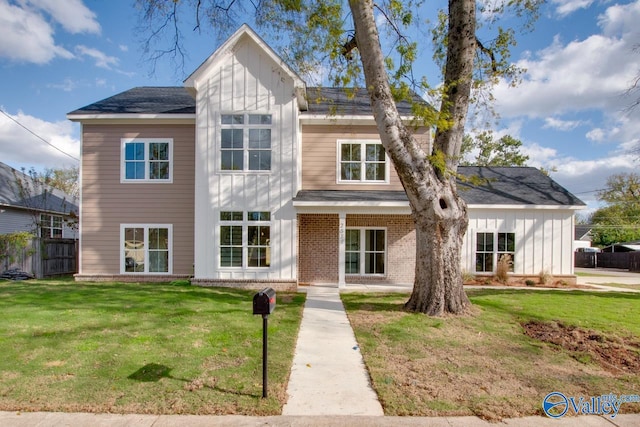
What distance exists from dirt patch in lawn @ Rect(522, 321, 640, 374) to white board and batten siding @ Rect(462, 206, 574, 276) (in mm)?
7046

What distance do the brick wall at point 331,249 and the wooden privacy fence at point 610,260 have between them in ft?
75.2

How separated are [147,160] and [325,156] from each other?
625 cm

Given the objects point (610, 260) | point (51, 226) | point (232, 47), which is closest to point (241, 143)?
point (232, 47)

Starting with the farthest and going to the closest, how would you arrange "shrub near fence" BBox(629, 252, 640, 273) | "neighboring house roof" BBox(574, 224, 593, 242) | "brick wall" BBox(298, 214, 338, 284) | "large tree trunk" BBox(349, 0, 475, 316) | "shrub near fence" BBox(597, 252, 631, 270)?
"neighboring house roof" BBox(574, 224, 593, 242)
"shrub near fence" BBox(597, 252, 631, 270)
"shrub near fence" BBox(629, 252, 640, 273)
"brick wall" BBox(298, 214, 338, 284)
"large tree trunk" BBox(349, 0, 475, 316)

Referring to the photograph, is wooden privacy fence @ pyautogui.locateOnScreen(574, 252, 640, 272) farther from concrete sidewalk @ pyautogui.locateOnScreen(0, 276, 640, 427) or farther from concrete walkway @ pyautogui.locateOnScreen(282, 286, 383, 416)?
concrete sidewalk @ pyautogui.locateOnScreen(0, 276, 640, 427)

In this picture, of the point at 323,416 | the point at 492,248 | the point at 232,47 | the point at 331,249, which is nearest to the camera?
the point at 323,416

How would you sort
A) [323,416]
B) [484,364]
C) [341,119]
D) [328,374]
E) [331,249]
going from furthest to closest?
[331,249] → [341,119] → [484,364] → [328,374] → [323,416]

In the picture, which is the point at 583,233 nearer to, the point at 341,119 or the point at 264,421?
the point at 341,119

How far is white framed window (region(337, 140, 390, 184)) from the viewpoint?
13.5 m

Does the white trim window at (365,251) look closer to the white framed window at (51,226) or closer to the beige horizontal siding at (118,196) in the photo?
the beige horizontal siding at (118,196)

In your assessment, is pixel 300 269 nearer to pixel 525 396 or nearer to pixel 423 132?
pixel 423 132

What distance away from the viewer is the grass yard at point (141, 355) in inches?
156

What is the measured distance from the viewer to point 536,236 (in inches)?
551

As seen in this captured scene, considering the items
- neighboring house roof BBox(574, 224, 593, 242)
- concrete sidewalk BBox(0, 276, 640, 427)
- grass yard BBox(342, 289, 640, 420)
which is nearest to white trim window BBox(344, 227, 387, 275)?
grass yard BBox(342, 289, 640, 420)
